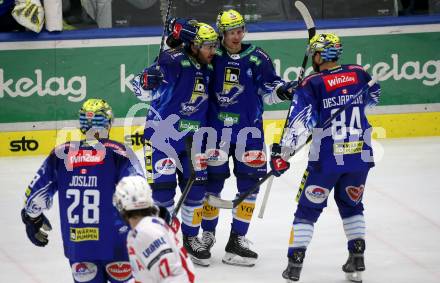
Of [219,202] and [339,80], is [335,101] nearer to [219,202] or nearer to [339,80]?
[339,80]

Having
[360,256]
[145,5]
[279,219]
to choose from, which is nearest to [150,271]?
[360,256]

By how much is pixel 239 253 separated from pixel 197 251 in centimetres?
29

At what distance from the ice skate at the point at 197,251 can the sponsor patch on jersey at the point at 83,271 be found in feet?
6.42

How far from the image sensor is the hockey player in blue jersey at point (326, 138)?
729 centimetres

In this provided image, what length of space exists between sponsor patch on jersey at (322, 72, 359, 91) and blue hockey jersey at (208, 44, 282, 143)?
861mm

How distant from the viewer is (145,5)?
11.1 meters

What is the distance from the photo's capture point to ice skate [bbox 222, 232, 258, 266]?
807cm

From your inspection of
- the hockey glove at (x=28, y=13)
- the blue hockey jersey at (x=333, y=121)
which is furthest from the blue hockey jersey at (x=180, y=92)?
the hockey glove at (x=28, y=13)

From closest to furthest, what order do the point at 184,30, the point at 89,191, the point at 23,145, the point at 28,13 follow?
the point at 89,191 < the point at 184,30 < the point at 28,13 < the point at 23,145

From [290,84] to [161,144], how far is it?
0.96 meters

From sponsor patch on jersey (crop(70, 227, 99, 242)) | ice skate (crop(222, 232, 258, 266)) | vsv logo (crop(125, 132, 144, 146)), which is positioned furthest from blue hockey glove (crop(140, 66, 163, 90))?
vsv logo (crop(125, 132, 144, 146))

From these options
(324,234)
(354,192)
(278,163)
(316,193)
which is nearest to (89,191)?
(278,163)

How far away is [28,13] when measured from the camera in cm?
1056

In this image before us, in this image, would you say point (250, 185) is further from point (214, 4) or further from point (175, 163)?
point (214, 4)
